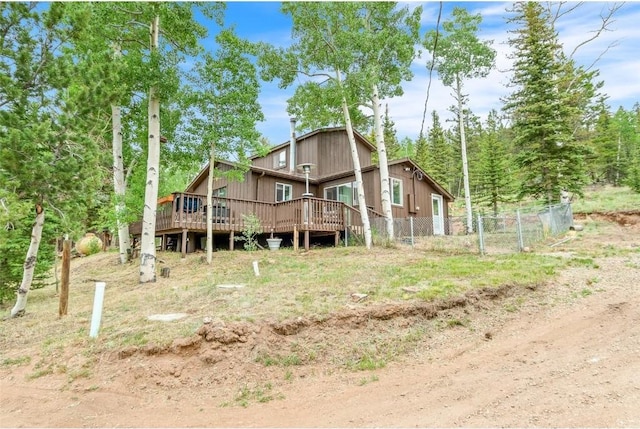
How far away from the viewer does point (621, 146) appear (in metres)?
33.2

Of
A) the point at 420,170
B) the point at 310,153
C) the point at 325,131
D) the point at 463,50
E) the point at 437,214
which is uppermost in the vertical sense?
the point at 463,50

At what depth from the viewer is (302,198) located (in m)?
12.7

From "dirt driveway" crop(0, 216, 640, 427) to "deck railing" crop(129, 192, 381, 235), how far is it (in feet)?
26.0

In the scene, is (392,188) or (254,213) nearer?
(254,213)

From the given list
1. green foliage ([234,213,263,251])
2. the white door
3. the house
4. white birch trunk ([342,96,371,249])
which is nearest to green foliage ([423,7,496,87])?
the house

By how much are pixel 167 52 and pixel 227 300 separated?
7.63 metres

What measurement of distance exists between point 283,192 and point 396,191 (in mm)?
5562

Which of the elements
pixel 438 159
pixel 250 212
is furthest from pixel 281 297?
pixel 438 159

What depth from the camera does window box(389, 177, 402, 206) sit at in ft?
54.9

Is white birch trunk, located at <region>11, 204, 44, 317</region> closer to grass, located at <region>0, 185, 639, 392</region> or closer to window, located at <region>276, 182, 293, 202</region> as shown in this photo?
grass, located at <region>0, 185, 639, 392</region>

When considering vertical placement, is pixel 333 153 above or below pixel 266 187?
above

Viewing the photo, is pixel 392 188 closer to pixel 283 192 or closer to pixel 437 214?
pixel 437 214

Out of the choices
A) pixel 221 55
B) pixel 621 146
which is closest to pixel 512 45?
pixel 221 55

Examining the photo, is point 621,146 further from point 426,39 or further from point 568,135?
point 426,39
